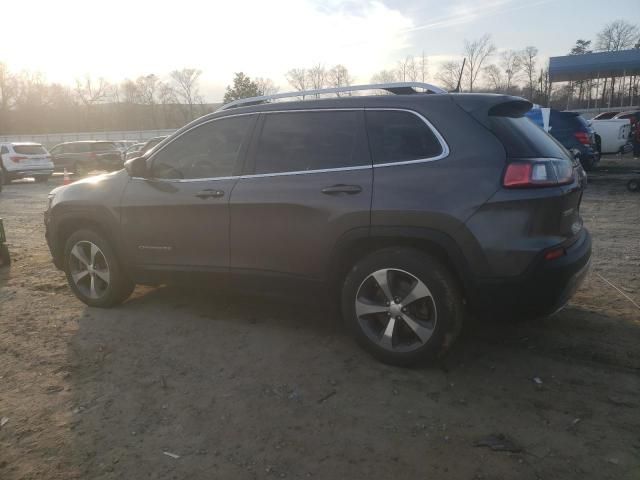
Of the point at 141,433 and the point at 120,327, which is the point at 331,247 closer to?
the point at 141,433

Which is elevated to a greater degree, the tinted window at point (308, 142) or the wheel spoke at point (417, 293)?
the tinted window at point (308, 142)

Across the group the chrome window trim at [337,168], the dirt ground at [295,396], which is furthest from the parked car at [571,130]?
the chrome window trim at [337,168]

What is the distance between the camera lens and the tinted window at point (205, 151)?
13.6ft

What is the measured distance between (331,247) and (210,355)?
1.24 m

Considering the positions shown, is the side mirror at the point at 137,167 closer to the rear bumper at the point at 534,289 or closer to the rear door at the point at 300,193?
the rear door at the point at 300,193

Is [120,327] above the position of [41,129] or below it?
below

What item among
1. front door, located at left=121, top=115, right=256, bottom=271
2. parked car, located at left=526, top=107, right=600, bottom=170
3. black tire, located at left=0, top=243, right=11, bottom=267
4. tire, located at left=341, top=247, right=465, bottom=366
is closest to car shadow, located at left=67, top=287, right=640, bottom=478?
tire, located at left=341, top=247, right=465, bottom=366

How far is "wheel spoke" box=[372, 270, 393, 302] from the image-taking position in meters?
3.46

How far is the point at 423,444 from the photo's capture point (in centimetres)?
272

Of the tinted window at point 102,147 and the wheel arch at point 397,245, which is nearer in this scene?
the wheel arch at point 397,245

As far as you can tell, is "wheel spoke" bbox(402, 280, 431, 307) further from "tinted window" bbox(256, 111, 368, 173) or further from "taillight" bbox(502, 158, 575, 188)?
"tinted window" bbox(256, 111, 368, 173)

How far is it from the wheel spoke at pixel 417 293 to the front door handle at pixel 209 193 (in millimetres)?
1655

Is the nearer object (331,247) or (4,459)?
(4,459)

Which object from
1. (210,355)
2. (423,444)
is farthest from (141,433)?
(423,444)
